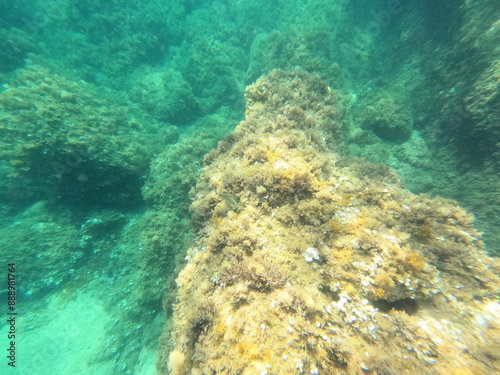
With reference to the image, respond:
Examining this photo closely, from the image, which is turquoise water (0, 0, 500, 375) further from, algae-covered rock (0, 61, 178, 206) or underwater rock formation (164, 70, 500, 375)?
underwater rock formation (164, 70, 500, 375)

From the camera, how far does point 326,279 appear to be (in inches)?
124

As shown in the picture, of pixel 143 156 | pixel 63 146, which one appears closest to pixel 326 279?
pixel 143 156

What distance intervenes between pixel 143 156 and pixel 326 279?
7.67m

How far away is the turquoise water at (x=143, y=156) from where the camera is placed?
586 centimetres

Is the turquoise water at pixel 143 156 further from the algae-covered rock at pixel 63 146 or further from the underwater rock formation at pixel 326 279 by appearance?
the underwater rock formation at pixel 326 279

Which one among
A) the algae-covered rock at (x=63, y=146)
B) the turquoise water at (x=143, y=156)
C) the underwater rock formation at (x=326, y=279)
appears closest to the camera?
the underwater rock formation at (x=326, y=279)

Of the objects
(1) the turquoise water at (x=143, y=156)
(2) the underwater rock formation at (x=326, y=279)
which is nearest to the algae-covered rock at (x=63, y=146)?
(1) the turquoise water at (x=143, y=156)

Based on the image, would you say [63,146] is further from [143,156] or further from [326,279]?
[326,279]

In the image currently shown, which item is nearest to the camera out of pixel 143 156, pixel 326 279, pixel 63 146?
pixel 326 279

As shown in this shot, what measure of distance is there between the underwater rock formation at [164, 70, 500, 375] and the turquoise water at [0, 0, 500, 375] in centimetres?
226

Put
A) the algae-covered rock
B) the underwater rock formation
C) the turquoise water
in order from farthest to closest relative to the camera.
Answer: the algae-covered rock, the turquoise water, the underwater rock formation

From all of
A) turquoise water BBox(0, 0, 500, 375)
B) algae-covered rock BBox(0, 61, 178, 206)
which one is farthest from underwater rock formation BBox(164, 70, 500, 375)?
algae-covered rock BBox(0, 61, 178, 206)

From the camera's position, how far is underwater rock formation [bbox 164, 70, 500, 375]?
2.50 meters

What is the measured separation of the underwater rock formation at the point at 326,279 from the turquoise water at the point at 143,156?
89.2 inches
